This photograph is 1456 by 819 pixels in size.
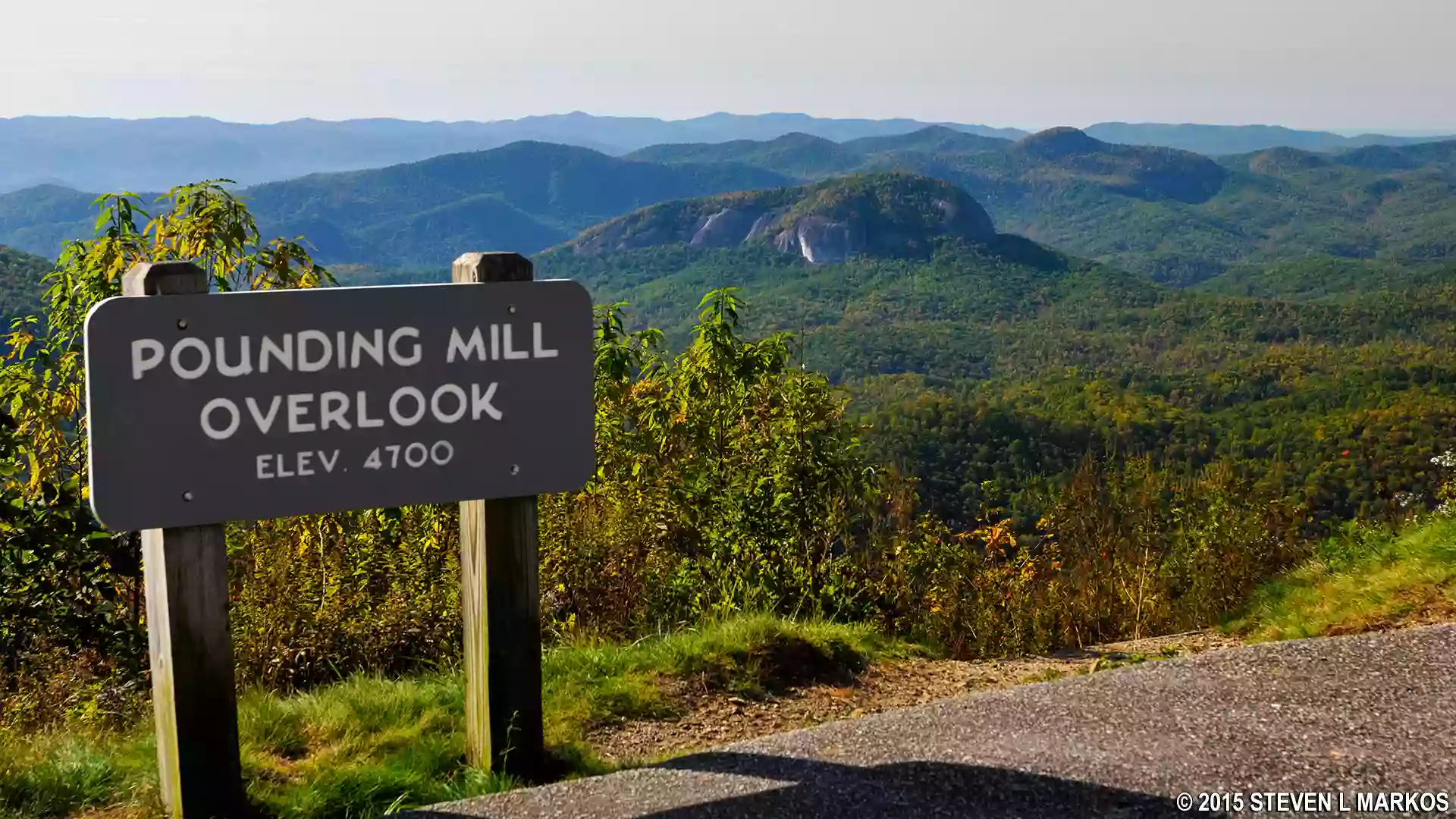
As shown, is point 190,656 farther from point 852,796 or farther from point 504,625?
point 852,796

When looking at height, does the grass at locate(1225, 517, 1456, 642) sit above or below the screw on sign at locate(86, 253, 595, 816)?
below

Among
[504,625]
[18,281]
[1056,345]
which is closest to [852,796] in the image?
[504,625]

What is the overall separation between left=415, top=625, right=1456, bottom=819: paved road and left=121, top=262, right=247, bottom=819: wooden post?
0.43 m

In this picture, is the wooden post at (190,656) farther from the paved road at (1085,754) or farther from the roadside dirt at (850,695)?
the roadside dirt at (850,695)

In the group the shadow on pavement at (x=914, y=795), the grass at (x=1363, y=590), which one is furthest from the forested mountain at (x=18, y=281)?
the shadow on pavement at (x=914, y=795)

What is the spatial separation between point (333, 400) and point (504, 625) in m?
0.63

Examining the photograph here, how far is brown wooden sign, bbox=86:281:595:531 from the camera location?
7.07ft

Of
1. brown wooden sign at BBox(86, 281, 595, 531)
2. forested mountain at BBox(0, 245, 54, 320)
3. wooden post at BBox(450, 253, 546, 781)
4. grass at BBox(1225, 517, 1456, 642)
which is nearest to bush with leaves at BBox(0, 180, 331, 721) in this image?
brown wooden sign at BBox(86, 281, 595, 531)

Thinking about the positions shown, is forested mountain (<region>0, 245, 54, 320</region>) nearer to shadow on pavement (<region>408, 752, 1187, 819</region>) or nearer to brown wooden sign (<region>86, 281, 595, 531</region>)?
brown wooden sign (<region>86, 281, 595, 531</region>)

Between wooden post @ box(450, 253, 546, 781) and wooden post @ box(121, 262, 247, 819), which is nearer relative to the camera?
wooden post @ box(121, 262, 247, 819)

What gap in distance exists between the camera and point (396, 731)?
113 inches

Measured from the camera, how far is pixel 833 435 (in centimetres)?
504

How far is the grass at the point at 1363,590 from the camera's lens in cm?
383

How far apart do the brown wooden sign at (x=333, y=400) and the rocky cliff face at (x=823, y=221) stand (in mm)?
143769
